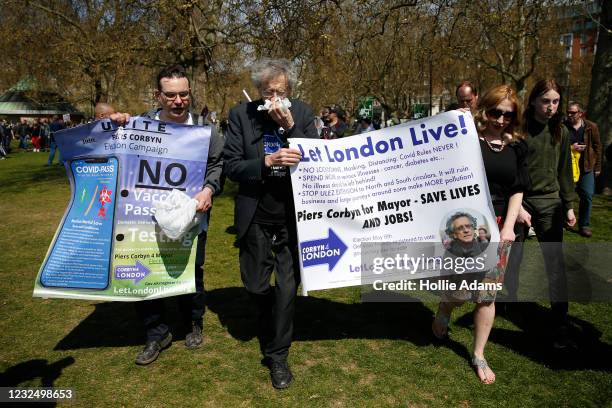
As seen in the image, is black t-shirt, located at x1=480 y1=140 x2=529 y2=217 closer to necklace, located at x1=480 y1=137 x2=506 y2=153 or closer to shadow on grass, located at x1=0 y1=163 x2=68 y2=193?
necklace, located at x1=480 y1=137 x2=506 y2=153

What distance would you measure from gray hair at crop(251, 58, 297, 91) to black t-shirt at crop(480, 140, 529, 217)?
1.45 meters

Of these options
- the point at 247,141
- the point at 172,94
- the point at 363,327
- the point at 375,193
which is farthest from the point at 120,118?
the point at 363,327

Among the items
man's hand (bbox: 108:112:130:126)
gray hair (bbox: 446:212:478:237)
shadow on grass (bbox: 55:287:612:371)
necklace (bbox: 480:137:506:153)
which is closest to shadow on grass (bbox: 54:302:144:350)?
shadow on grass (bbox: 55:287:612:371)

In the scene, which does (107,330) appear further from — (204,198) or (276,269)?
(276,269)

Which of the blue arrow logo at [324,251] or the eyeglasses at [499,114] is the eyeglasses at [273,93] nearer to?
the blue arrow logo at [324,251]

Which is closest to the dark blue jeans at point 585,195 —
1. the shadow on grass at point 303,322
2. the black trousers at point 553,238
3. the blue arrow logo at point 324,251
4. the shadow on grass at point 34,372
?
the black trousers at point 553,238

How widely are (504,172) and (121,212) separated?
9.14 feet

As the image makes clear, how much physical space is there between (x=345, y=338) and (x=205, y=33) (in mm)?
12010

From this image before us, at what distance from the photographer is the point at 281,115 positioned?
9.96ft

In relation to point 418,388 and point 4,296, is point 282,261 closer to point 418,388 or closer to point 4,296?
point 418,388

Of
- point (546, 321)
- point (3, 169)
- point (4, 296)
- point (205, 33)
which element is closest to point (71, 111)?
point (3, 169)

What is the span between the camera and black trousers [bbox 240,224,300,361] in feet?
10.8

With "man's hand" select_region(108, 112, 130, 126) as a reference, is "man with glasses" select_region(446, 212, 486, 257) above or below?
below

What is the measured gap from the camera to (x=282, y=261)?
132 inches
